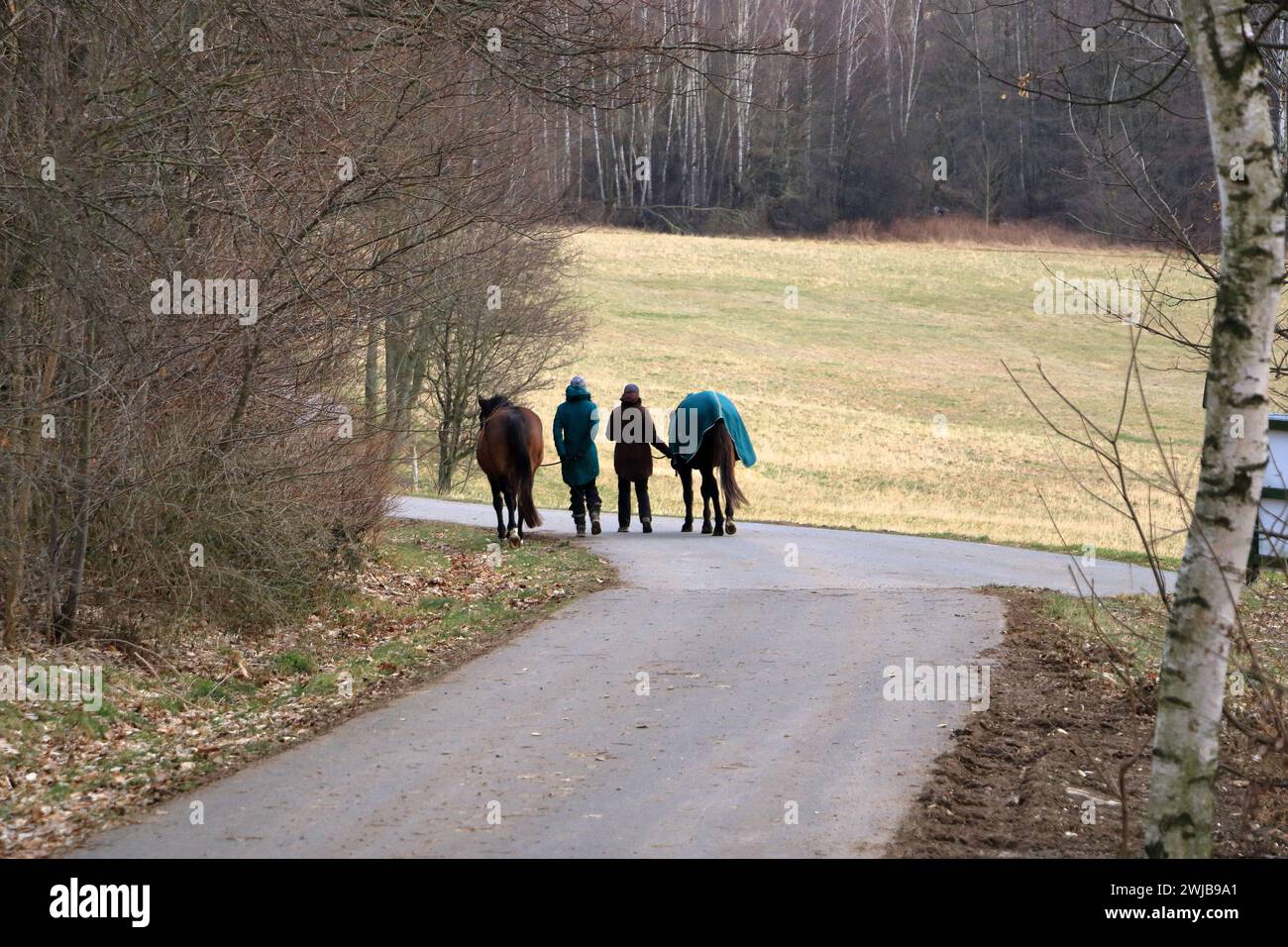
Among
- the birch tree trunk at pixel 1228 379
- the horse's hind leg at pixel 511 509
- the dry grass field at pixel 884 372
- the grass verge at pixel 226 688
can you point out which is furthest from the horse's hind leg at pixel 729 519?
the birch tree trunk at pixel 1228 379

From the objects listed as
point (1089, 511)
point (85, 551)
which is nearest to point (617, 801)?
point (85, 551)

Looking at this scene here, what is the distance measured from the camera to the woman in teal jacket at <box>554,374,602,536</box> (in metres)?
19.7

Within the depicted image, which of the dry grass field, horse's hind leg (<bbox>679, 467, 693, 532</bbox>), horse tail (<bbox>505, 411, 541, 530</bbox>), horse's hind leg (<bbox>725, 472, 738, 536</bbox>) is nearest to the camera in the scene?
horse tail (<bbox>505, 411, 541, 530</bbox>)

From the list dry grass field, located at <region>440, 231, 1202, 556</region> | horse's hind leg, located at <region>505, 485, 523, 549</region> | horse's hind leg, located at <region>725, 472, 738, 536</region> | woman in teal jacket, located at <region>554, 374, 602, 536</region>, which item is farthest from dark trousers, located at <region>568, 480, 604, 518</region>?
dry grass field, located at <region>440, 231, 1202, 556</region>

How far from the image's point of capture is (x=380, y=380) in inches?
1040

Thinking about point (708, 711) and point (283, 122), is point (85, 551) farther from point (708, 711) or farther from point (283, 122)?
point (708, 711)

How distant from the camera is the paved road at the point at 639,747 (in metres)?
6.46

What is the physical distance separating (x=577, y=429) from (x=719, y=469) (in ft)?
6.95

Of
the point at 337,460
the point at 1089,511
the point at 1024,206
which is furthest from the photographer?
the point at 1024,206

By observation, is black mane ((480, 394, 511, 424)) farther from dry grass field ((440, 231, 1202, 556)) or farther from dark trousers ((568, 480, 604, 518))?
dry grass field ((440, 231, 1202, 556))

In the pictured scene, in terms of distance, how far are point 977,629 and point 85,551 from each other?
24.3 feet

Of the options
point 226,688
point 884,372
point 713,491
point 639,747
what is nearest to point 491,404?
point 713,491

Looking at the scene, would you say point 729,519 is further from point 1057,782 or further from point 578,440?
point 1057,782

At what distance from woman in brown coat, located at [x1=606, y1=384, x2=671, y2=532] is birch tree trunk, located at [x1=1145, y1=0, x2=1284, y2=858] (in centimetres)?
1410
